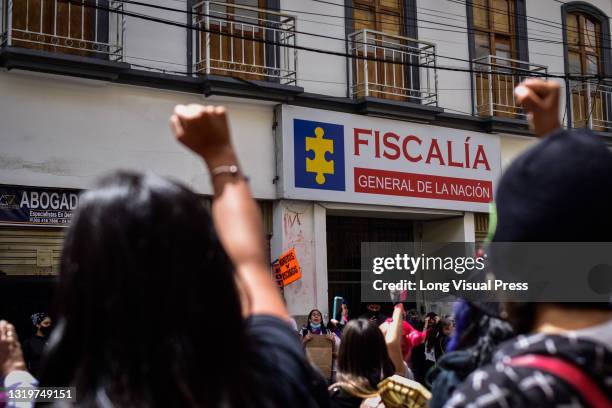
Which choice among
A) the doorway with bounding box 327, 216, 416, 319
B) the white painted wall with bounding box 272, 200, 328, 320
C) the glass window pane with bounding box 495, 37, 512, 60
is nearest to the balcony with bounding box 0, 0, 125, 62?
the white painted wall with bounding box 272, 200, 328, 320

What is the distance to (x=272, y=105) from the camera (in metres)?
13.4

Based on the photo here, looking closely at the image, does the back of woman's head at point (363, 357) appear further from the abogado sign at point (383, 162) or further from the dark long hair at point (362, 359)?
the abogado sign at point (383, 162)

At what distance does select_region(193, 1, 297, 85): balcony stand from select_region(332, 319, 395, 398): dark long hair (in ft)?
28.1

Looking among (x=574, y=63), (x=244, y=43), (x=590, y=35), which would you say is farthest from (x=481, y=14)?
(x=244, y=43)

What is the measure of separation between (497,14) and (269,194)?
654cm

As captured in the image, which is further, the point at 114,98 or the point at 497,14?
the point at 497,14

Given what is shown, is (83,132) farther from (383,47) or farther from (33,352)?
(383,47)

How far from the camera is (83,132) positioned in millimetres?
11672

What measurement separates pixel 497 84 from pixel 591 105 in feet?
9.10

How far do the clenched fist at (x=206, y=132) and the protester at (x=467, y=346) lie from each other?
1245 mm

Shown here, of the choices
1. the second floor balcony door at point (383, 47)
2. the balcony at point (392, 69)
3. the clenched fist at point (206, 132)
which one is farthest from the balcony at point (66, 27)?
the clenched fist at point (206, 132)

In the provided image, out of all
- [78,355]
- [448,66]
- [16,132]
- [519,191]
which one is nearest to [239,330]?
[78,355]

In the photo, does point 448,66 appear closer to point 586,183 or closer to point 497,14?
point 497,14

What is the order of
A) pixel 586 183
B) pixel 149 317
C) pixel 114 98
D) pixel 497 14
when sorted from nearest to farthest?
pixel 149 317
pixel 586 183
pixel 114 98
pixel 497 14
